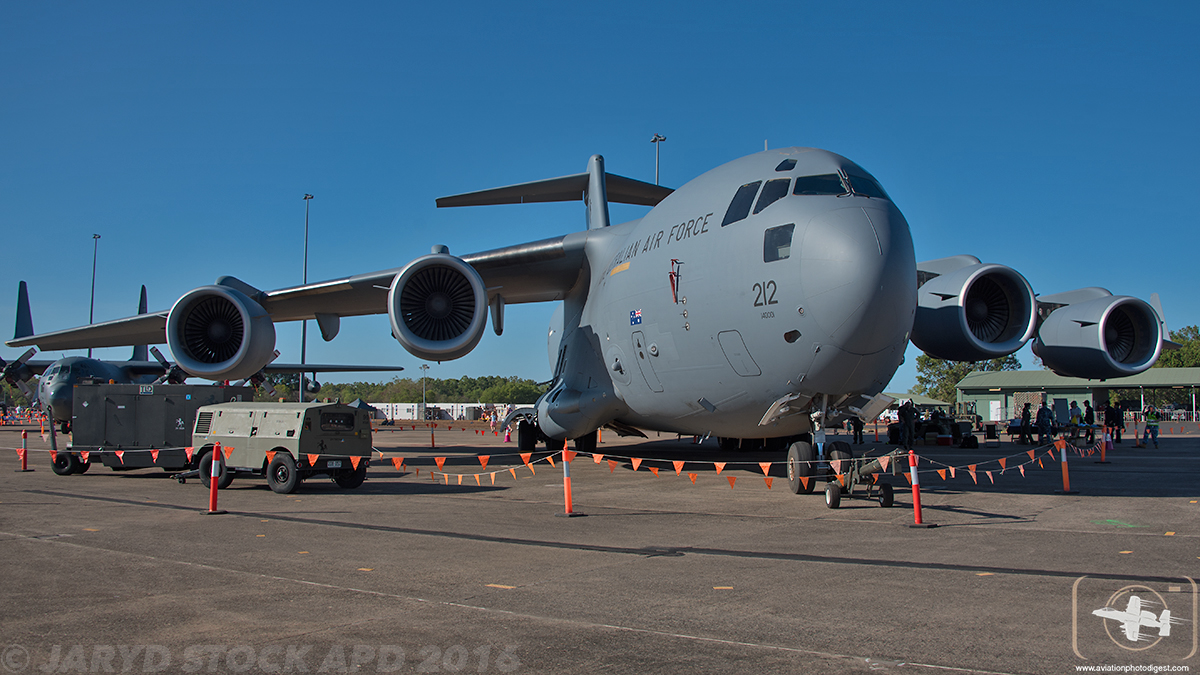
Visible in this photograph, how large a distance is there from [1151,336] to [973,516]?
6.22 meters

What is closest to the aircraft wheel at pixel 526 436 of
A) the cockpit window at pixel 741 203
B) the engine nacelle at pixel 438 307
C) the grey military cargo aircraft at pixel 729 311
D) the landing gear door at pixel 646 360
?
the grey military cargo aircraft at pixel 729 311

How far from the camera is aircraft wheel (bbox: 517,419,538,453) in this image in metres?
19.6

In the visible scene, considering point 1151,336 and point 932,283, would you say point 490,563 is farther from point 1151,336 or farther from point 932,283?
point 1151,336

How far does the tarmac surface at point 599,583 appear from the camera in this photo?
417 cm

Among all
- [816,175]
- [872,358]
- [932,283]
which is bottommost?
[872,358]

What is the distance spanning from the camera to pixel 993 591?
5559 millimetres

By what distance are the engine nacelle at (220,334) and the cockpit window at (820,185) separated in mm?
10789

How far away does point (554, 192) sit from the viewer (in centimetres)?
2053

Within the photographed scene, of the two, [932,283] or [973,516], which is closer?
[973,516]

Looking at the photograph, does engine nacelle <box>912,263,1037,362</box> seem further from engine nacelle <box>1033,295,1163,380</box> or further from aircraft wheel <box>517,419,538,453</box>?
aircraft wheel <box>517,419,538,453</box>

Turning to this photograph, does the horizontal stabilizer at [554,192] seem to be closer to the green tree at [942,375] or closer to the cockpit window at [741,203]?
the cockpit window at [741,203]

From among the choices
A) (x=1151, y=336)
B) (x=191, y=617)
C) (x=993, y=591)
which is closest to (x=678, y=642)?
(x=993, y=591)

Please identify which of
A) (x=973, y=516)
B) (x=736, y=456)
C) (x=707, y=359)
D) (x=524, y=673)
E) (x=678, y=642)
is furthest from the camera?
(x=736, y=456)

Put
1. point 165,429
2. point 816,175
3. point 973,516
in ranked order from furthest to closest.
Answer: point 165,429 → point 816,175 → point 973,516
